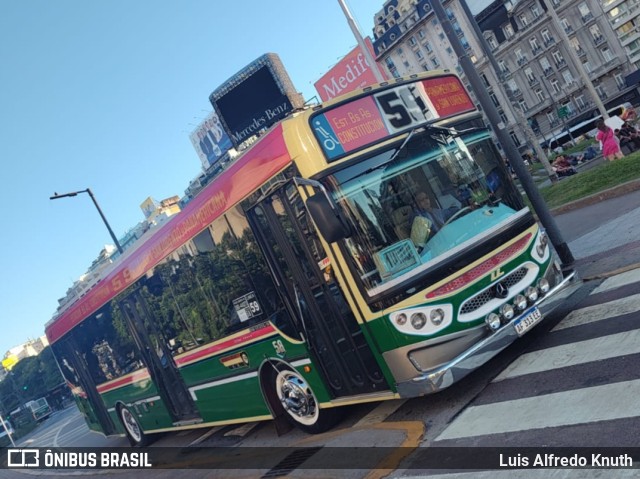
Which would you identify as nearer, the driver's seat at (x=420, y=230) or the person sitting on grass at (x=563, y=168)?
the driver's seat at (x=420, y=230)

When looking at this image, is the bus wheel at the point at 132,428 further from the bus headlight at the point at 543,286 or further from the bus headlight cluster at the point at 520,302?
the bus headlight at the point at 543,286

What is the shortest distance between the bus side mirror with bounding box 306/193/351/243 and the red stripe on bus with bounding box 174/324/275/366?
2186mm

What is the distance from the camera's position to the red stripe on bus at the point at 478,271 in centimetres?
585

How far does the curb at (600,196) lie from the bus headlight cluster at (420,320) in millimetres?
9438

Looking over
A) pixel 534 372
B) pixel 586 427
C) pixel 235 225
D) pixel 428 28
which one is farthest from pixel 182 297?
pixel 428 28

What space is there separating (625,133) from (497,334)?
1596 cm

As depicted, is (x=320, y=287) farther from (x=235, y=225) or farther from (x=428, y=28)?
(x=428, y=28)

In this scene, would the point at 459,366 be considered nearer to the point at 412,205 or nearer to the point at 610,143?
the point at 412,205

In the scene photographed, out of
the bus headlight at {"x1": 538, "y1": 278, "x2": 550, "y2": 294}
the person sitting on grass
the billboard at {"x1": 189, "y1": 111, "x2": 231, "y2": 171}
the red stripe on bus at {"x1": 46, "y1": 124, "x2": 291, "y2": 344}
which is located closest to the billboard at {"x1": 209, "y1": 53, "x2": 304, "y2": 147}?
the red stripe on bus at {"x1": 46, "y1": 124, "x2": 291, "y2": 344}

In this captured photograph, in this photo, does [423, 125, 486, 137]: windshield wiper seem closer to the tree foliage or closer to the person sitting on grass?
the person sitting on grass

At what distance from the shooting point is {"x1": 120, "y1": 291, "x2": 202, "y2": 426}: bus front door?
10.1 meters

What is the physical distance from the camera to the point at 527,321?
6141mm

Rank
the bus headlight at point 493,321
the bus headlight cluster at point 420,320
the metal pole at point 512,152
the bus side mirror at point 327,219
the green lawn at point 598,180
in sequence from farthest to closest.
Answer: the green lawn at point 598,180 → the metal pole at point 512,152 → the bus headlight at point 493,321 → the bus headlight cluster at point 420,320 → the bus side mirror at point 327,219

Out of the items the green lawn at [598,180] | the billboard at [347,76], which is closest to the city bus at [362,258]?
the green lawn at [598,180]
